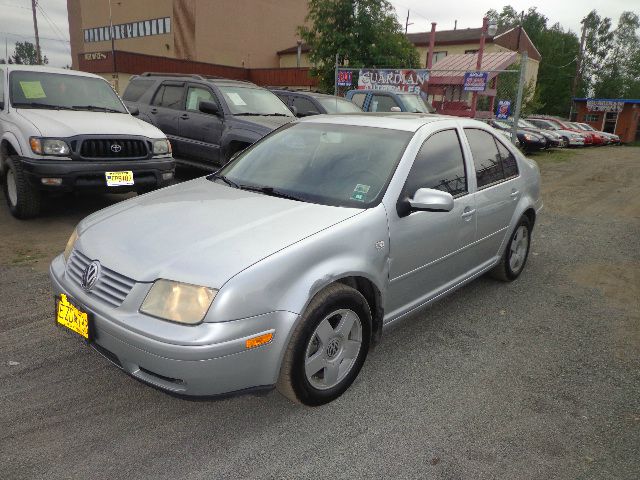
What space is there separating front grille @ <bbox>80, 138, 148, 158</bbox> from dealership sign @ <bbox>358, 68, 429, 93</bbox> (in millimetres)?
9562

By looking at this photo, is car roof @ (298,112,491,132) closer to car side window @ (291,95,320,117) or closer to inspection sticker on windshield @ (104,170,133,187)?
inspection sticker on windshield @ (104,170,133,187)

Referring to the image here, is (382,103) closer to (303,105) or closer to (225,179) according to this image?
(303,105)

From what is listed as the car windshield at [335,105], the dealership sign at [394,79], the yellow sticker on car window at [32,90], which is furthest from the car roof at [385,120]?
the dealership sign at [394,79]

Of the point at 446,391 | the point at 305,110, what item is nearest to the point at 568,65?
the point at 305,110

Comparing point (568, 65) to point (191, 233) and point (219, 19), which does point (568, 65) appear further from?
point (191, 233)

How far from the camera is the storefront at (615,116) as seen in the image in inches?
1455

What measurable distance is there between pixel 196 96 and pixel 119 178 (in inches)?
126

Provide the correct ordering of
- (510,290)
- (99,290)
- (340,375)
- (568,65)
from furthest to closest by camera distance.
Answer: (568,65)
(510,290)
(340,375)
(99,290)

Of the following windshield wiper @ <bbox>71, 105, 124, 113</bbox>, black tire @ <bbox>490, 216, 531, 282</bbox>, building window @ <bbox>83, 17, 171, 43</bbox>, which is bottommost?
black tire @ <bbox>490, 216, 531, 282</bbox>

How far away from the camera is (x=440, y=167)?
346 centimetres

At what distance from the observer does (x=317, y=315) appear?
2.49 meters

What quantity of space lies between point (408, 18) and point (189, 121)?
194 ft

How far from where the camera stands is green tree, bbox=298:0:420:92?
1962 centimetres

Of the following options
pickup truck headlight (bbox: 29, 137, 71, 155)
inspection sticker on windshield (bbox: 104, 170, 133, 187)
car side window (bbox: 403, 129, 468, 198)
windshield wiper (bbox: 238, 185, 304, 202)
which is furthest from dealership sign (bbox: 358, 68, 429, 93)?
windshield wiper (bbox: 238, 185, 304, 202)
